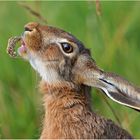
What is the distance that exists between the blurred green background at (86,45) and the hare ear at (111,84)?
58 centimetres

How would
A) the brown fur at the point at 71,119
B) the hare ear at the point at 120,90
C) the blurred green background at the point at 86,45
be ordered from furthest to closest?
the blurred green background at the point at 86,45
the brown fur at the point at 71,119
the hare ear at the point at 120,90

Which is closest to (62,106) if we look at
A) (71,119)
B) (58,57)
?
(71,119)

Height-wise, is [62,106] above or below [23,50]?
below

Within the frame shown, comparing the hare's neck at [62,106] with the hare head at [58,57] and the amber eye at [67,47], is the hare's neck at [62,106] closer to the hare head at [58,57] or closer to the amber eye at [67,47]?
the hare head at [58,57]

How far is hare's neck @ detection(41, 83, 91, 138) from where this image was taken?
8391 mm

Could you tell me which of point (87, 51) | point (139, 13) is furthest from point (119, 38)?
point (87, 51)

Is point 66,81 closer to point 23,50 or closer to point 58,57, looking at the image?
point 58,57

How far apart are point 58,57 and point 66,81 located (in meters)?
0.17

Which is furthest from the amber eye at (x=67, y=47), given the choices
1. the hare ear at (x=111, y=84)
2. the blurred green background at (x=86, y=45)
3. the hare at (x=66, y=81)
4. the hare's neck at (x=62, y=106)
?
the blurred green background at (x=86, y=45)

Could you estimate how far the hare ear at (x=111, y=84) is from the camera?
8.23m

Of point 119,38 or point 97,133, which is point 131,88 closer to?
point 97,133

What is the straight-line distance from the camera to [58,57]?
843cm

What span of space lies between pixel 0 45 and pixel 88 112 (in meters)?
1.28

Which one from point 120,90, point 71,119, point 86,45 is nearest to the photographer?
point 120,90
